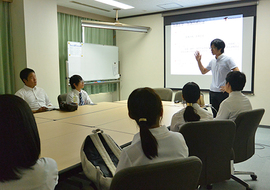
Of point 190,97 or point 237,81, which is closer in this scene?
point 190,97

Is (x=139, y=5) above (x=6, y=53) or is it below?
above

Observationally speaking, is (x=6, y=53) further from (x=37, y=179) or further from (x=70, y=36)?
(x=37, y=179)

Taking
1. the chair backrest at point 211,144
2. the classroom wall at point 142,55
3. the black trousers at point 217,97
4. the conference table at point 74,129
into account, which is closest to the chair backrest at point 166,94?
the black trousers at point 217,97

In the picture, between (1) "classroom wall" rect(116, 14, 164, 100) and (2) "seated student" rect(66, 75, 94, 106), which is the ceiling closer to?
(1) "classroom wall" rect(116, 14, 164, 100)

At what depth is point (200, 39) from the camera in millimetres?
5543

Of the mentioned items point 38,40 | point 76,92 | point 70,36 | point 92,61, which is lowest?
point 76,92

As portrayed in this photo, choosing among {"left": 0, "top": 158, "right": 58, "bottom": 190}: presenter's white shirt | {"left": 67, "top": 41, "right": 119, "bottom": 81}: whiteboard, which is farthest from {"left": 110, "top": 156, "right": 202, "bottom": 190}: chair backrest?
{"left": 67, "top": 41, "right": 119, "bottom": 81}: whiteboard

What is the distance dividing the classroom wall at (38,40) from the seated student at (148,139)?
391cm

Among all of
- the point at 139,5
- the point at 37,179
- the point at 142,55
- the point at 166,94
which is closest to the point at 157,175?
the point at 37,179

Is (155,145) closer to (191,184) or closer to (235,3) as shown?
(191,184)

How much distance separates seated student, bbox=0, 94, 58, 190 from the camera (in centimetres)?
92

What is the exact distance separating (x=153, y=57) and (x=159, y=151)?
5303mm

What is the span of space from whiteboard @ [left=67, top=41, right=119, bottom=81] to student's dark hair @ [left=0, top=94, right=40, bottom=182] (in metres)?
4.55

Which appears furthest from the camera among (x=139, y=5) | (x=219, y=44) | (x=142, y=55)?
(x=142, y=55)
